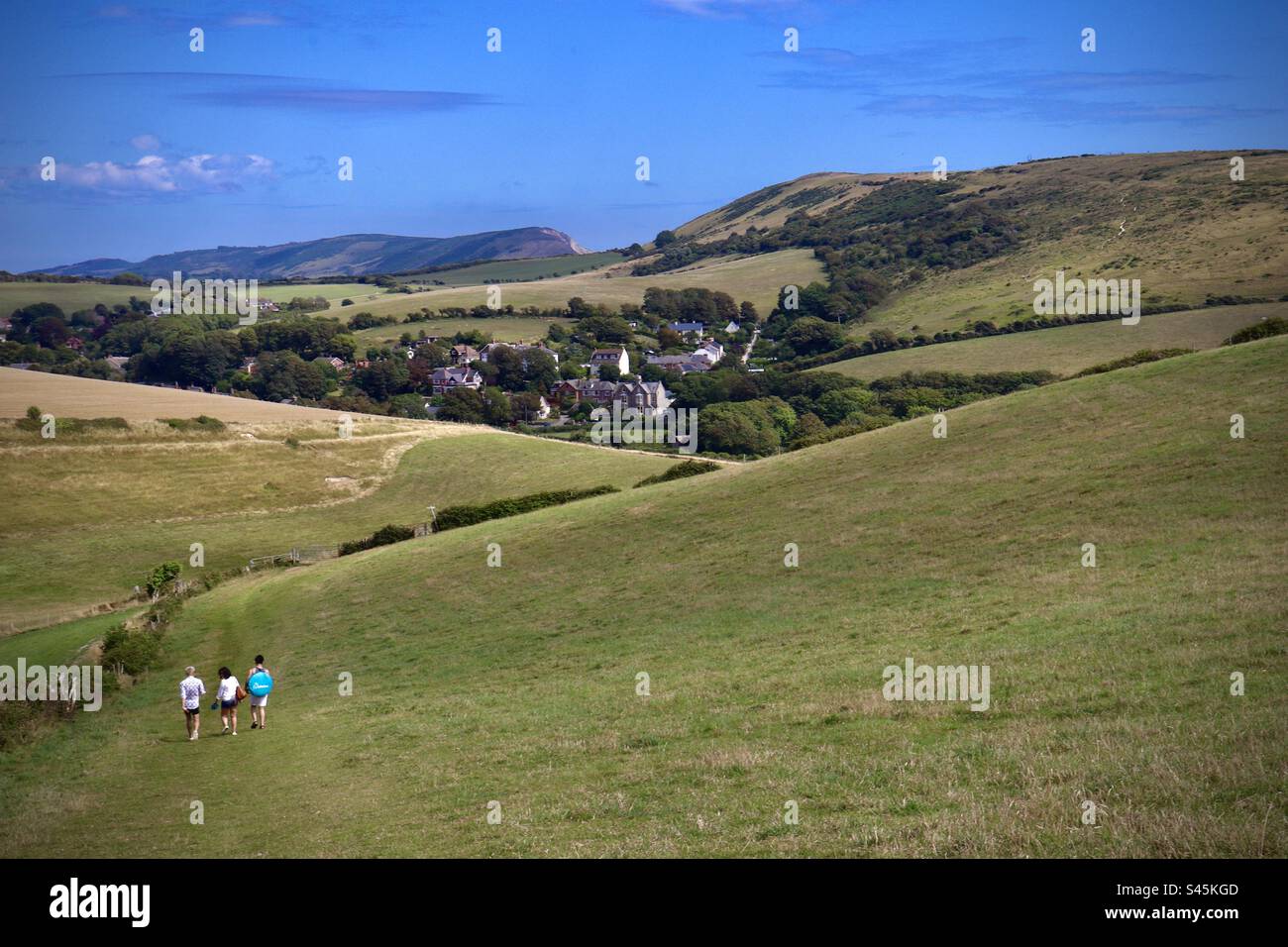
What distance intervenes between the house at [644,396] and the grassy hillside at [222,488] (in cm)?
6215

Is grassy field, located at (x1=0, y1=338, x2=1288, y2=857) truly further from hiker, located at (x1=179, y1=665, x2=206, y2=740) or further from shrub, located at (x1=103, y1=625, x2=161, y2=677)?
shrub, located at (x1=103, y1=625, x2=161, y2=677)

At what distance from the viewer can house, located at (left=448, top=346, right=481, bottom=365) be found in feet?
619

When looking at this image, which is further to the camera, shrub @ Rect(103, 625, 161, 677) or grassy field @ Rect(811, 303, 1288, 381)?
grassy field @ Rect(811, 303, 1288, 381)

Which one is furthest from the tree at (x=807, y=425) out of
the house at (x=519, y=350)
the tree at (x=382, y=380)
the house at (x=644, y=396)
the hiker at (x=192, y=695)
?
the hiker at (x=192, y=695)

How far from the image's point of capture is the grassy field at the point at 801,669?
1300cm

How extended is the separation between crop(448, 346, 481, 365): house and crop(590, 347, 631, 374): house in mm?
22397

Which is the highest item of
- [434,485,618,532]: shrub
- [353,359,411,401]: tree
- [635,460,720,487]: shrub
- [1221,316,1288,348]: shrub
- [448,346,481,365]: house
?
[448,346,481,365]: house

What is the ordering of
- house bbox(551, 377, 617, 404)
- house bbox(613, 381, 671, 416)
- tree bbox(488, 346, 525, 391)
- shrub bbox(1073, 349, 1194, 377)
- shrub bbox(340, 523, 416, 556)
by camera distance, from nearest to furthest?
1. shrub bbox(1073, 349, 1194, 377)
2. shrub bbox(340, 523, 416, 556)
3. house bbox(613, 381, 671, 416)
4. house bbox(551, 377, 617, 404)
5. tree bbox(488, 346, 525, 391)

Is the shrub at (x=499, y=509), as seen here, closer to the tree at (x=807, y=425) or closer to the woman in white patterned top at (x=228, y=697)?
the woman in white patterned top at (x=228, y=697)

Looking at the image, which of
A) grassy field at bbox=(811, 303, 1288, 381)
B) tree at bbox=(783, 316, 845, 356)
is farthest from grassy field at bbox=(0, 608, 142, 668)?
tree at bbox=(783, 316, 845, 356)

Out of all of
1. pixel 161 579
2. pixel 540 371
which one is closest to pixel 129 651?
pixel 161 579

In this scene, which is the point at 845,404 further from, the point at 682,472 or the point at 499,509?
the point at 499,509
